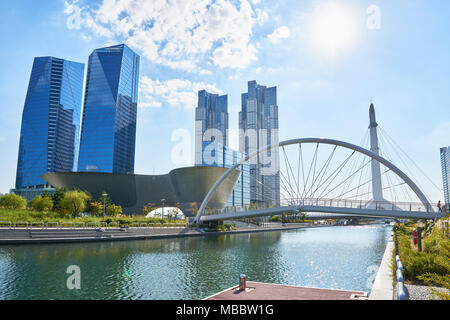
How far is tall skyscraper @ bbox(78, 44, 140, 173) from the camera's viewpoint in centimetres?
Result: 13912

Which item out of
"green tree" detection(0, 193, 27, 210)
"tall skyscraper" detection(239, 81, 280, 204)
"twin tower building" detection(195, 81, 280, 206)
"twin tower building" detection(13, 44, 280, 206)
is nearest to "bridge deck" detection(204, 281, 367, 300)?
"green tree" detection(0, 193, 27, 210)

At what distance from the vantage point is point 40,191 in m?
135

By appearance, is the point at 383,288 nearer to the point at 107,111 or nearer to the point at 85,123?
the point at 107,111

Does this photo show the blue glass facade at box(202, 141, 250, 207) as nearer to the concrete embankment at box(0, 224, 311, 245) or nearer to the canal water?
the concrete embankment at box(0, 224, 311, 245)

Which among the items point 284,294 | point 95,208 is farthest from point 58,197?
point 284,294

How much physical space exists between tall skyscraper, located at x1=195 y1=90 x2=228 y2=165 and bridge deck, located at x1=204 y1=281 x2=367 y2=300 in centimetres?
17840

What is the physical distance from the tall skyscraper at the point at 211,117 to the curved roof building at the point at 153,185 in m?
105

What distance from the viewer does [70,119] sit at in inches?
6166

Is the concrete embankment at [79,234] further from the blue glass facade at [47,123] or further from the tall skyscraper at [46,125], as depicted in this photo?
the blue glass facade at [47,123]

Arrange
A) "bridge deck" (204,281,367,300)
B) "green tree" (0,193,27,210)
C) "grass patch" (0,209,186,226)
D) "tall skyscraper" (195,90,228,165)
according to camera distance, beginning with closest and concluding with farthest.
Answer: "bridge deck" (204,281,367,300), "grass patch" (0,209,186,226), "green tree" (0,193,27,210), "tall skyscraper" (195,90,228,165)

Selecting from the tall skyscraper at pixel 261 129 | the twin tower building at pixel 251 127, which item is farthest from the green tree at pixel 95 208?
the tall skyscraper at pixel 261 129

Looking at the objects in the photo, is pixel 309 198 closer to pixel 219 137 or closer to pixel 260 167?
pixel 260 167
